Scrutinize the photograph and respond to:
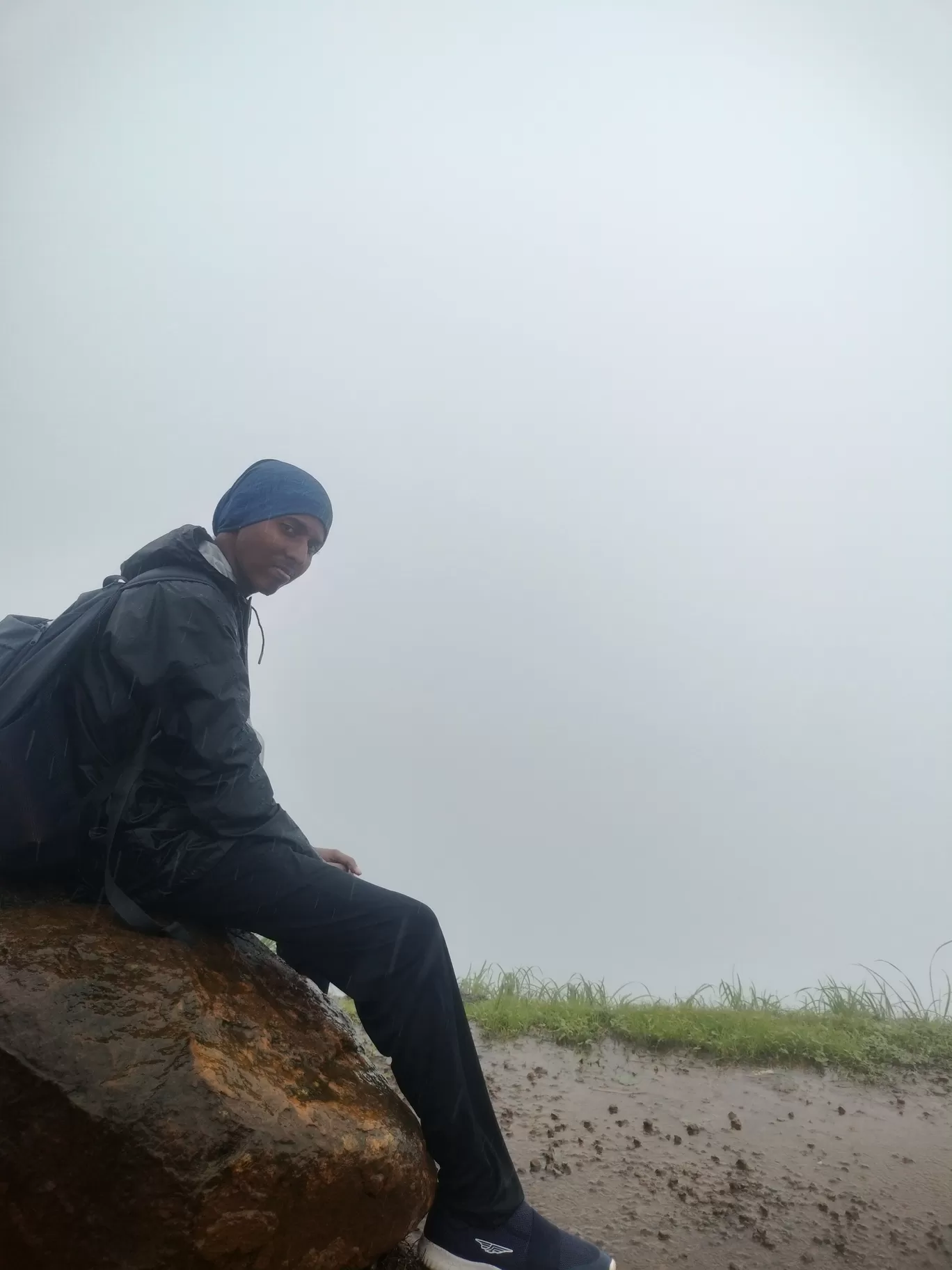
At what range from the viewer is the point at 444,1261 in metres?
2.95

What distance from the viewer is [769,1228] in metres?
3.45

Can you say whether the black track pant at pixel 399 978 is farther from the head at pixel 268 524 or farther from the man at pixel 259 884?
the head at pixel 268 524

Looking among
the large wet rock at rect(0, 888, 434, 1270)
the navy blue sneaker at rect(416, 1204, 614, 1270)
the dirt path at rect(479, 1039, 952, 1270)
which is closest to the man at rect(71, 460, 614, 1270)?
the navy blue sneaker at rect(416, 1204, 614, 1270)

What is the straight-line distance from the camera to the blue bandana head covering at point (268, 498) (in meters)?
3.76

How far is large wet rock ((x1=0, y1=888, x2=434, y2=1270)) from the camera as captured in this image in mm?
2451

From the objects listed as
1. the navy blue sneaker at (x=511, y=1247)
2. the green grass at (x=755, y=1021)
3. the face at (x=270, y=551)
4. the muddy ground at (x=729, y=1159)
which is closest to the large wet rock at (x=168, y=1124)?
the navy blue sneaker at (x=511, y=1247)

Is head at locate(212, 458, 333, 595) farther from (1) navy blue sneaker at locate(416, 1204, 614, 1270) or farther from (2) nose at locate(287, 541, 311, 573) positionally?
(1) navy blue sneaker at locate(416, 1204, 614, 1270)

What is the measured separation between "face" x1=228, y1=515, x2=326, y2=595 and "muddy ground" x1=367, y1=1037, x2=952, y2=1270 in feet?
9.84

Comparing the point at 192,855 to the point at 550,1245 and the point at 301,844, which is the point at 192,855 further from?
the point at 550,1245

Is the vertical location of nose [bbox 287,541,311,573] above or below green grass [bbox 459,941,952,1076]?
above

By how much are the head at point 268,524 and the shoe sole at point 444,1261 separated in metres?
2.66

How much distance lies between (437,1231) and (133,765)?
6.63 feet

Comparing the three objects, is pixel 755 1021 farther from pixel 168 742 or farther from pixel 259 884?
pixel 168 742

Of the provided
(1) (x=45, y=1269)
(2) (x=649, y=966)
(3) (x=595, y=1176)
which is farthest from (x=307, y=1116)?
(2) (x=649, y=966)
